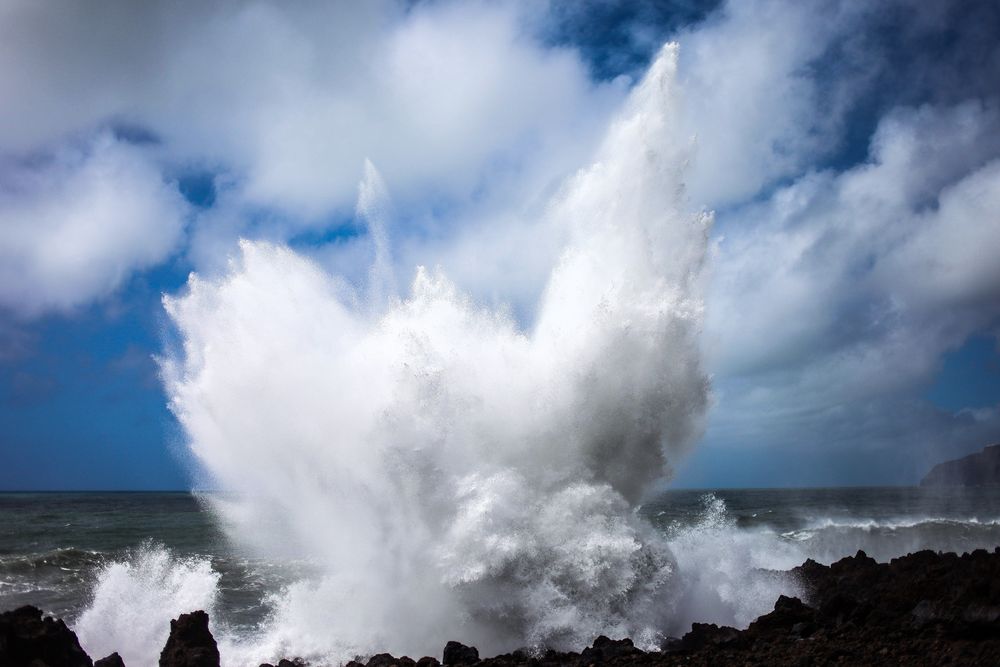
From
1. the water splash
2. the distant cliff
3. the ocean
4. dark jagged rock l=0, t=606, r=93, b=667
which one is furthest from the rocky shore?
the distant cliff

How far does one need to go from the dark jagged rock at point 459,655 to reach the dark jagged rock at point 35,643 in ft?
20.5

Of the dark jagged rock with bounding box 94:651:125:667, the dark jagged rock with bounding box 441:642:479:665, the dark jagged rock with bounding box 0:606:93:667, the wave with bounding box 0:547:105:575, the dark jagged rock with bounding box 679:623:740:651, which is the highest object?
the wave with bounding box 0:547:105:575

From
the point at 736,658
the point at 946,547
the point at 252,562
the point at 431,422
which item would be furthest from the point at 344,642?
the point at 946,547

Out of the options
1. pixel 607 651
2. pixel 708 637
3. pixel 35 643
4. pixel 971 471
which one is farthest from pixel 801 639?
Result: pixel 971 471

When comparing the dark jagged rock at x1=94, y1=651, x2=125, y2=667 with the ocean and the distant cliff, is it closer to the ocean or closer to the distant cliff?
the ocean

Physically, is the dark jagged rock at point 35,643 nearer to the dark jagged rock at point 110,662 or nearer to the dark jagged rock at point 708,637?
the dark jagged rock at point 110,662

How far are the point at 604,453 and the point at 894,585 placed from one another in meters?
6.71

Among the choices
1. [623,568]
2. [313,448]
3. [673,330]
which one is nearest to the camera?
[623,568]

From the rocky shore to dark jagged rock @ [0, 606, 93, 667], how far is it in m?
0.02

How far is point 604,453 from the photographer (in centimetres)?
1584

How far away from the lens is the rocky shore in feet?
33.4

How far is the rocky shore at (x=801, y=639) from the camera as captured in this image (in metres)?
10.2

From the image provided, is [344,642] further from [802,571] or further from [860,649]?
[802,571]

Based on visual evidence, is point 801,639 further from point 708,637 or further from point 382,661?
point 382,661
